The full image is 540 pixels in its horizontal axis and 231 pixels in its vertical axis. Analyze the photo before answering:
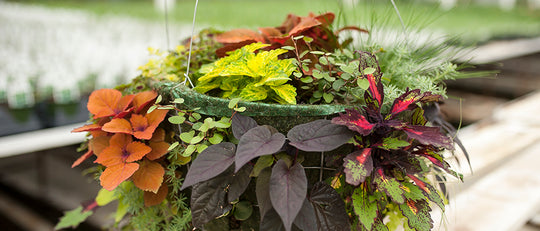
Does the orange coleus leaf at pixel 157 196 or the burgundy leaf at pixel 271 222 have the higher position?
the burgundy leaf at pixel 271 222

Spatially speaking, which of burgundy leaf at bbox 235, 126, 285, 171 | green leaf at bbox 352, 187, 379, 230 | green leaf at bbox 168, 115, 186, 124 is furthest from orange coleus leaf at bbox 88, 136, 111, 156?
green leaf at bbox 352, 187, 379, 230

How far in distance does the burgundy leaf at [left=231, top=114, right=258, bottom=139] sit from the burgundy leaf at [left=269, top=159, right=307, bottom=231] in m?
0.06

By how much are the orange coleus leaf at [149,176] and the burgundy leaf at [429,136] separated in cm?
32

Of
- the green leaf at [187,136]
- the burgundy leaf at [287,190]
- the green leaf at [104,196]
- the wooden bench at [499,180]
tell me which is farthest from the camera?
the wooden bench at [499,180]

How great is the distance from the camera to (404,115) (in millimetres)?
507

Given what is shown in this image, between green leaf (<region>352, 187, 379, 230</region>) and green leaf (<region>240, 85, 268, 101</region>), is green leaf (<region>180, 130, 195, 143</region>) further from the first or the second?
green leaf (<region>352, 187, 379, 230</region>)

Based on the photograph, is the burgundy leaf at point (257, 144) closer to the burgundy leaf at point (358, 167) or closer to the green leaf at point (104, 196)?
the burgundy leaf at point (358, 167)

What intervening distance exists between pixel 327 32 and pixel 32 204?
206 centimetres

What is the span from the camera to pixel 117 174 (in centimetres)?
47

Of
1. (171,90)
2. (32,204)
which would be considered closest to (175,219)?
(171,90)

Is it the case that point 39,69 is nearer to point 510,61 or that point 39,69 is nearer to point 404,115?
point 404,115

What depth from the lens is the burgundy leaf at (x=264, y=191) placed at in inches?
16.4

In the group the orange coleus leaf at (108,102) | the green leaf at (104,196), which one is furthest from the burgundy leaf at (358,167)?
the green leaf at (104,196)

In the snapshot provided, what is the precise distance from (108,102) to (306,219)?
13.4 inches
